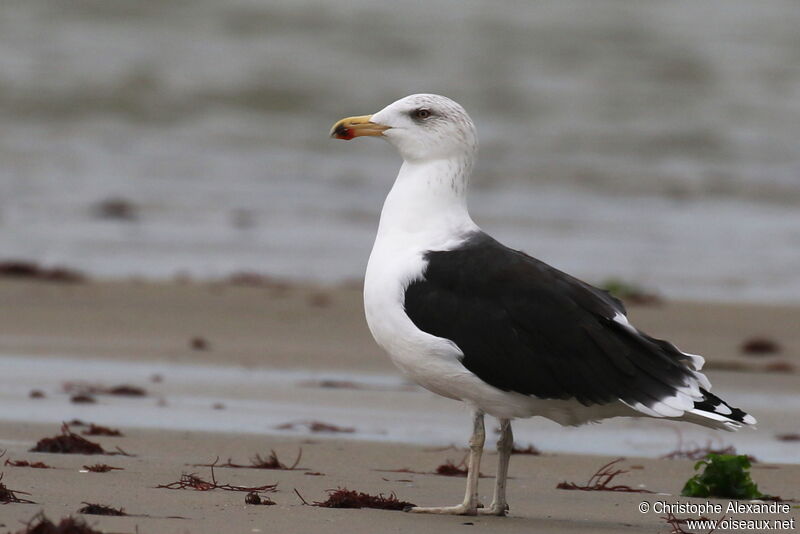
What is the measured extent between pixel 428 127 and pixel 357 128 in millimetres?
347

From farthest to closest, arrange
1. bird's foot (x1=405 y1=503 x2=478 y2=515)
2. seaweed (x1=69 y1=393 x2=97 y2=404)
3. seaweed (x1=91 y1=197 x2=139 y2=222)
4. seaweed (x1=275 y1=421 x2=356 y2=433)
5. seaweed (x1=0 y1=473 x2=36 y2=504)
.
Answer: seaweed (x1=91 y1=197 x2=139 y2=222) → seaweed (x1=69 y1=393 x2=97 y2=404) → seaweed (x1=275 y1=421 x2=356 y2=433) → bird's foot (x1=405 y1=503 x2=478 y2=515) → seaweed (x1=0 y1=473 x2=36 y2=504)

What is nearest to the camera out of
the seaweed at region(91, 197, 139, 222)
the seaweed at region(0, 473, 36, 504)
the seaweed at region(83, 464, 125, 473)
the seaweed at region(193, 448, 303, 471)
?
the seaweed at region(0, 473, 36, 504)

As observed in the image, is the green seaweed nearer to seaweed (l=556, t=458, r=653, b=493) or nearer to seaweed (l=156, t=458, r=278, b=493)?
seaweed (l=556, t=458, r=653, b=493)

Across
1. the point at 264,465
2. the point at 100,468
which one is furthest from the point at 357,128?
the point at 100,468

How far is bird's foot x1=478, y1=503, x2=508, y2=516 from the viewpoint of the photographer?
525cm

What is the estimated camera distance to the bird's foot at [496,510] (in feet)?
17.2

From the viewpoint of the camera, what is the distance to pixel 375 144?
88.7 ft

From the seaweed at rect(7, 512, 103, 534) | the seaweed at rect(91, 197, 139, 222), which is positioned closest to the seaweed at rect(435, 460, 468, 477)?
the seaweed at rect(7, 512, 103, 534)

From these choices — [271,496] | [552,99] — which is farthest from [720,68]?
[271,496]

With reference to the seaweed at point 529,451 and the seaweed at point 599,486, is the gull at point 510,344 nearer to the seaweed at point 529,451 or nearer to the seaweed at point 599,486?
the seaweed at point 599,486

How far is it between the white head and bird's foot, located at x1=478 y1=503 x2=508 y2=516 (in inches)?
58.5

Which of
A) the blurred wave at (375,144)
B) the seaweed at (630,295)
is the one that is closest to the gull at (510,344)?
the seaweed at (630,295)

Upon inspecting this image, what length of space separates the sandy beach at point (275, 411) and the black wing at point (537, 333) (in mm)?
517

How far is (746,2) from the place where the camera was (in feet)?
126
